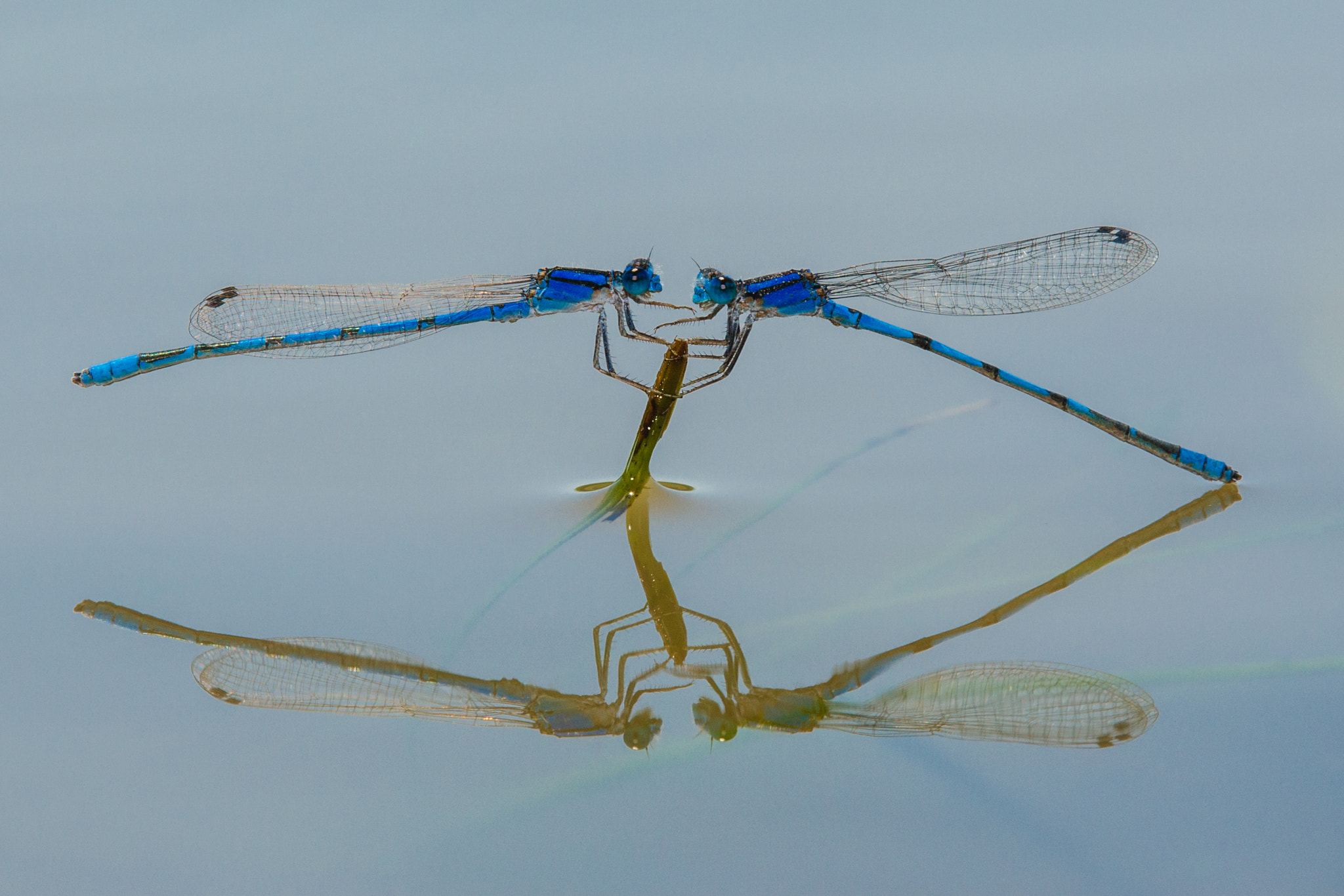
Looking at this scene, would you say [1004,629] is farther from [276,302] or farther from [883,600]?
[276,302]

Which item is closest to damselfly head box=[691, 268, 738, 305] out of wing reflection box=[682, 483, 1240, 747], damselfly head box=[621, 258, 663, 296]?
damselfly head box=[621, 258, 663, 296]

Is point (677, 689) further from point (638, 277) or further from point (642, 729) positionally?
point (638, 277)

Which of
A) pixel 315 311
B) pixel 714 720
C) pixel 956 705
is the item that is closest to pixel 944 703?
pixel 956 705

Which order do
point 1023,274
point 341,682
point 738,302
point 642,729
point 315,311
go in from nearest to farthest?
point 642,729
point 341,682
point 738,302
point 315,311
point 1023,274

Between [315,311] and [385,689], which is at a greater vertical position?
[315,311]

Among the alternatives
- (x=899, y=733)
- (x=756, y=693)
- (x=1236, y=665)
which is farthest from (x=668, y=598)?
(x=1236, y=665)

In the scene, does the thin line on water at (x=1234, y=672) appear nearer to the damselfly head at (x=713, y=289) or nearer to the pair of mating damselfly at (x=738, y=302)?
the pair of mating damselfly at (x=738, y=302)

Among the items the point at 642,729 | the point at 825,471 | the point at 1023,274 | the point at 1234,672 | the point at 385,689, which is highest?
the point at 1023,274
